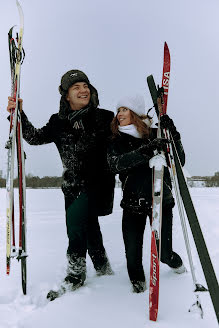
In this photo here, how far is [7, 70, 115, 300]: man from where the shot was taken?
271cm

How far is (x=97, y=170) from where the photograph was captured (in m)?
2.83

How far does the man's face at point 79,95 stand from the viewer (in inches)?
112

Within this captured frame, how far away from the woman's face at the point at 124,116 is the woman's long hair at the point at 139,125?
26 mm

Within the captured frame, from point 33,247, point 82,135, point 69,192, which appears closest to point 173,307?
point 69,192

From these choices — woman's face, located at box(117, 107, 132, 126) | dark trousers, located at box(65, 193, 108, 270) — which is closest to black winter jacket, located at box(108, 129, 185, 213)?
woman's face, located at box(117, 107, 132, 126)

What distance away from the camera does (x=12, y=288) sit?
8.55 feet

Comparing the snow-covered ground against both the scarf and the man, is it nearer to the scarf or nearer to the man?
the man

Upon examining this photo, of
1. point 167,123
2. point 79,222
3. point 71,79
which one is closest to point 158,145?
point 167,123

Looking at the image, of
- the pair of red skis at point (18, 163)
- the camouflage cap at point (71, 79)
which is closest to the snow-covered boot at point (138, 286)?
the pair of red skis at point (18, 163)

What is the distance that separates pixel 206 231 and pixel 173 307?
3165 millimetres

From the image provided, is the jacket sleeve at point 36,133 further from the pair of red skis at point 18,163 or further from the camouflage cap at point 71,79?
the camouflage cap at point 71,79

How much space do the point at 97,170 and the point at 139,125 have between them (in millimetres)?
568

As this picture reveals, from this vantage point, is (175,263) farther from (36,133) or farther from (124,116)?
(36,133)

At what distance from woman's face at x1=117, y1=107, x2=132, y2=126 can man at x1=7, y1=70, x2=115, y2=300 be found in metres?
0.22
